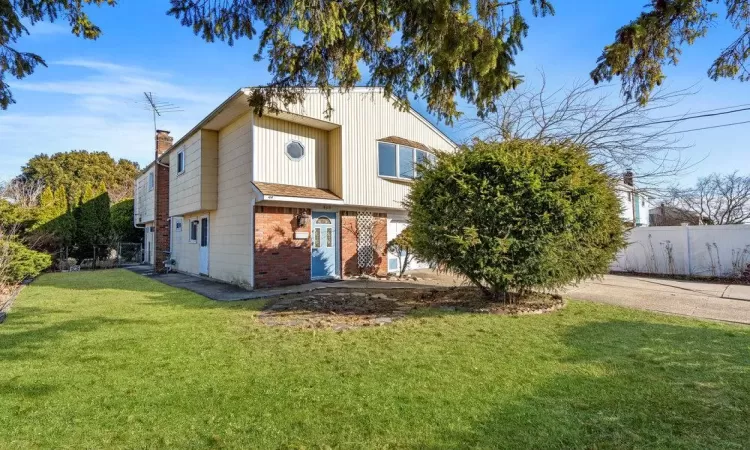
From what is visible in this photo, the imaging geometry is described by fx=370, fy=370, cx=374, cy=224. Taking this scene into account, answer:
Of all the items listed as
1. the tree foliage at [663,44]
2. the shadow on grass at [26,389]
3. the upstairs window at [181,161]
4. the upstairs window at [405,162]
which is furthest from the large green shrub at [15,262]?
the tree foliage at [663,44]

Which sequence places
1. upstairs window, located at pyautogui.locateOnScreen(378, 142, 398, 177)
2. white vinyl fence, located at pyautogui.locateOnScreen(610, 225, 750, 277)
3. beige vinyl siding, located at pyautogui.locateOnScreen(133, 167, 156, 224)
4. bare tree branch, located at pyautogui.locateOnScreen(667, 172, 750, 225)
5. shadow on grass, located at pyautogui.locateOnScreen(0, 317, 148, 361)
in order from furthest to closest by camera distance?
bare tree branch, located at pyautogui.locateOnScreen(667, 172, 750, 225)
beige vinyl siding, located at pyautogui.locateOnScreen(133, 167, 156, 224)
upstairs window, located at pyautogui.locateOnScreen(378, 142, 398, 177)
white vinyl fence, located at pyautogui.locateOnScreen(610, 225, 750, 277)
shadow on grass, located at pyautogui.locateOnScreen(0, 317, 148, 361)

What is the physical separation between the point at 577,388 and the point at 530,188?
155 inches

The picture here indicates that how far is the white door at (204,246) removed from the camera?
1388 centimetres

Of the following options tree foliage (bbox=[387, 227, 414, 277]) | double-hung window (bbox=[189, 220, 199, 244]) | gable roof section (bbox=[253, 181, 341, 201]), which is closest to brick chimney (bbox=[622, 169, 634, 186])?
tree foliage (bbox=[387, 227, 414, 277])

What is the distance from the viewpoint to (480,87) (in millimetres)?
5180

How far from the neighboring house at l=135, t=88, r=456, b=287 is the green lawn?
4874 millimetres

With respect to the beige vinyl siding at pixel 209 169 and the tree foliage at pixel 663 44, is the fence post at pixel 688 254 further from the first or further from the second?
the beige vinyl siding at pixel 209 169

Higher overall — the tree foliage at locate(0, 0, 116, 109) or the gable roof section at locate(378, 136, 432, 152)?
the gable roof section at locate(378, 136, 432, 152)

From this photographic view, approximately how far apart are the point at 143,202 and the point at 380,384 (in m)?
21.7

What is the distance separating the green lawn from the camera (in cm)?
285

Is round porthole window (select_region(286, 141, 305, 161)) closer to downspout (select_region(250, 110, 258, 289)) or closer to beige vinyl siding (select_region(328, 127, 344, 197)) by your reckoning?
beige vinyl siding (select_region(328, 127, 344, 197))

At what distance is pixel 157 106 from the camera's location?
17.3 metres

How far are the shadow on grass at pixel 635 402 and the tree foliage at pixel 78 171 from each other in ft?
128

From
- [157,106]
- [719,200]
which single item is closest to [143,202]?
[157,106]
